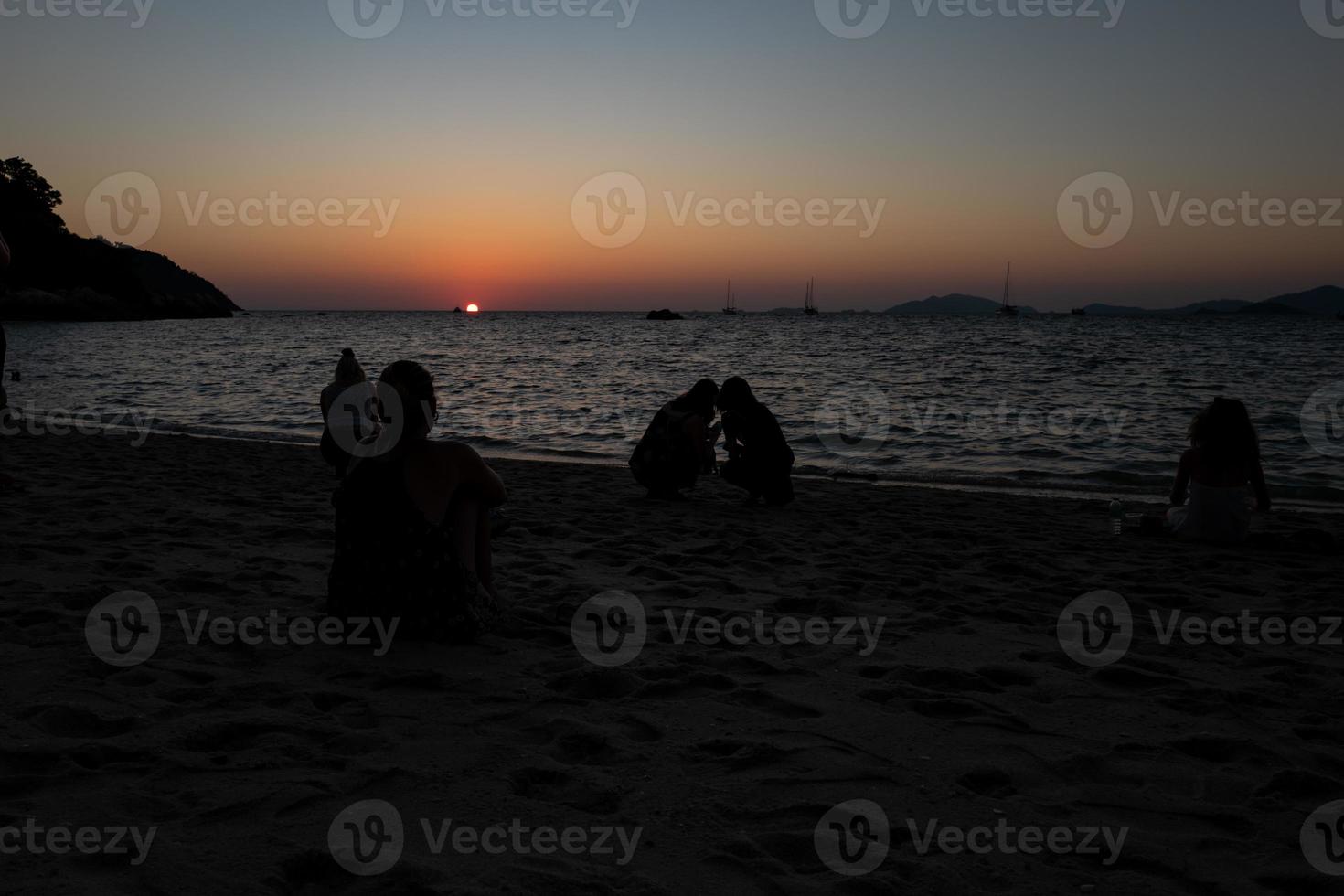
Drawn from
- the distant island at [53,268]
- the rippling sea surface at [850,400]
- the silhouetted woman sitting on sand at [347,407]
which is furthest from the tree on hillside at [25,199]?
the silhouetted woman sitting on sand at [347,407]

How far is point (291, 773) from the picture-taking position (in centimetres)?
299

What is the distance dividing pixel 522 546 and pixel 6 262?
3941 mm

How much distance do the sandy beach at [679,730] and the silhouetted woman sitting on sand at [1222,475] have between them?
37.0 inches
